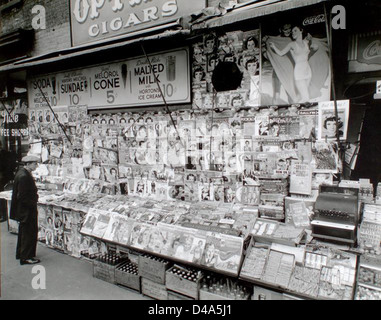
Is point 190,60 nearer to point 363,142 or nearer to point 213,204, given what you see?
point 213,204

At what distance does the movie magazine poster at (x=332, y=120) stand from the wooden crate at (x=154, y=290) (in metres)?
2.98

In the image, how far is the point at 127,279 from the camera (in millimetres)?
4160

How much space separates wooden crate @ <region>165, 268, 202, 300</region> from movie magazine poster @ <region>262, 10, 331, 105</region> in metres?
2.67

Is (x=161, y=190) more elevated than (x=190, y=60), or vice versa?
(x=190, y=60)

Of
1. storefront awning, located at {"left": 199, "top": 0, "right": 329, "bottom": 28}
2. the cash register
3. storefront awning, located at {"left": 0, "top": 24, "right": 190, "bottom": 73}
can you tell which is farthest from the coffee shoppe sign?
the cash register

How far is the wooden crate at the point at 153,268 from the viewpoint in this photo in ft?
12.6

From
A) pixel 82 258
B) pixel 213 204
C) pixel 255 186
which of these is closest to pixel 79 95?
pixel 82 258

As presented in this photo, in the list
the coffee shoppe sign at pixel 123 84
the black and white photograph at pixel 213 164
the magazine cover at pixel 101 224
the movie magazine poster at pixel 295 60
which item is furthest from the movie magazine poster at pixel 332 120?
the magazine cover at pixel 101 224

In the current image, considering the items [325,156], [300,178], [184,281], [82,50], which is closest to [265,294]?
[184,281]

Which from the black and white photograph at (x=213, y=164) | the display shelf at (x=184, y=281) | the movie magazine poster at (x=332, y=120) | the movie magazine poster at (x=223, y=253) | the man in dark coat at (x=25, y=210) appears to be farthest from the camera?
the man in dark coat at (x=25, y=210)

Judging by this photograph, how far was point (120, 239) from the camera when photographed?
4.17m

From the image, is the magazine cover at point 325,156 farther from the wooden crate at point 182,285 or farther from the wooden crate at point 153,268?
the wooden crate at point 153,268

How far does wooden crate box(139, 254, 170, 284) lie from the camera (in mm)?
3830

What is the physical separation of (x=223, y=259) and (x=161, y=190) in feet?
6.95
